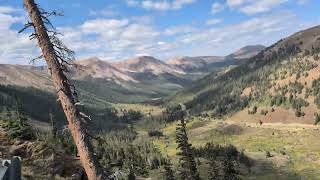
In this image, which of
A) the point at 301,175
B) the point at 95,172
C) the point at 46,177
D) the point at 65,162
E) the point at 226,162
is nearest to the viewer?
the point at 95,172

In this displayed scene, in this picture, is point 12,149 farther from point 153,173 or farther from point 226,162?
point 153,173

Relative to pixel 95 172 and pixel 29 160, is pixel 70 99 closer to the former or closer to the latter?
pixel 95 172

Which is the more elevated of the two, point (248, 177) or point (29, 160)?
point (29, 160)

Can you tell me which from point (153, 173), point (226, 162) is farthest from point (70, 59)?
point (153, 173)

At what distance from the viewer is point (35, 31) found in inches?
757

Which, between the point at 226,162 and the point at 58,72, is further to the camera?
the point at 226,162

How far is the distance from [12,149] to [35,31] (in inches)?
1025

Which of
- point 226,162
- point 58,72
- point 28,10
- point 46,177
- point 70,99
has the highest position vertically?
point 28,10

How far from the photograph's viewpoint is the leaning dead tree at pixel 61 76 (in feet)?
61.3

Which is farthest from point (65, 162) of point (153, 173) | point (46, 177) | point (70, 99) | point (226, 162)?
→ point (153, 173)

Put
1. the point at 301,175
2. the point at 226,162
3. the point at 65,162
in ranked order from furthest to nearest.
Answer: the point at 301,175
the point at 226,162
the point at 65,162

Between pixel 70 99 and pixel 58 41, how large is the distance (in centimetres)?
245

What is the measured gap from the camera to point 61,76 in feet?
62.8

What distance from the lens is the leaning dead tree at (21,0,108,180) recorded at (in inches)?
736
